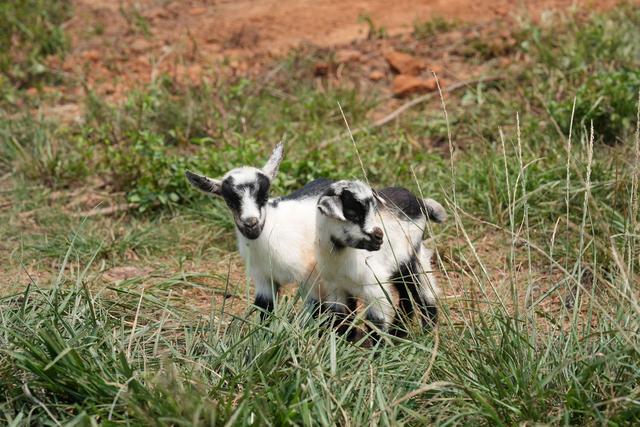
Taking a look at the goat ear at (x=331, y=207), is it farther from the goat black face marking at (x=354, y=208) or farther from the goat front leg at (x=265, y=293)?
the goat front leg at (x=265, y=293)

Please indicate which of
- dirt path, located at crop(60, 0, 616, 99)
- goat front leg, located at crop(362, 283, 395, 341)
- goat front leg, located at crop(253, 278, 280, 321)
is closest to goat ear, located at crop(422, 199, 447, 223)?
goat front leg, located at crop(362, 283, 395, 341)

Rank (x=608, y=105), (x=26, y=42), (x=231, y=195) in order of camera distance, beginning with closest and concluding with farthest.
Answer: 1. (x=231, y=195)
2. (x=608, y=105)
3. (x=26, y=42)

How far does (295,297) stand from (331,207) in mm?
517

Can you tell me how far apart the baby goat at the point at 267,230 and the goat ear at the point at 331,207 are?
35cm

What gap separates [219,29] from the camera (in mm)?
10844

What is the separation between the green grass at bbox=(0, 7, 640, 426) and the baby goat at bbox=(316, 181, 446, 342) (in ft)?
0.87

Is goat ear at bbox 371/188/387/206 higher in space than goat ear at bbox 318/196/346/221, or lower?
lower

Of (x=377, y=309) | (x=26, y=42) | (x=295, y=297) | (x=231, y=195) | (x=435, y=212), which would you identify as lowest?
(x=377, y=309)

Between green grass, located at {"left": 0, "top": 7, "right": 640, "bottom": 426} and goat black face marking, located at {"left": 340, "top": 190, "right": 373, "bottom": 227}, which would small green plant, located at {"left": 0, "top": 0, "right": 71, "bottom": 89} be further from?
goat black face marking, located at {"left": 340, "top": 190, "right": 373, "bottom": 227}

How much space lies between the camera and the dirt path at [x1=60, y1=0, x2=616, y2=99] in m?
9.95

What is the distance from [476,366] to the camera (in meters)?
3.78

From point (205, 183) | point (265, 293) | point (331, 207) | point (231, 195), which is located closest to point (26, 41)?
point (205, 183)

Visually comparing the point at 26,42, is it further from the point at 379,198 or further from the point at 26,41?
the point at 379,198

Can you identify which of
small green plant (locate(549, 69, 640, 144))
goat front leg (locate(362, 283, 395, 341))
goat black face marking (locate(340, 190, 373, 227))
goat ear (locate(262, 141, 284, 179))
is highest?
goat ear (locate(262, 141, 284, 179))
